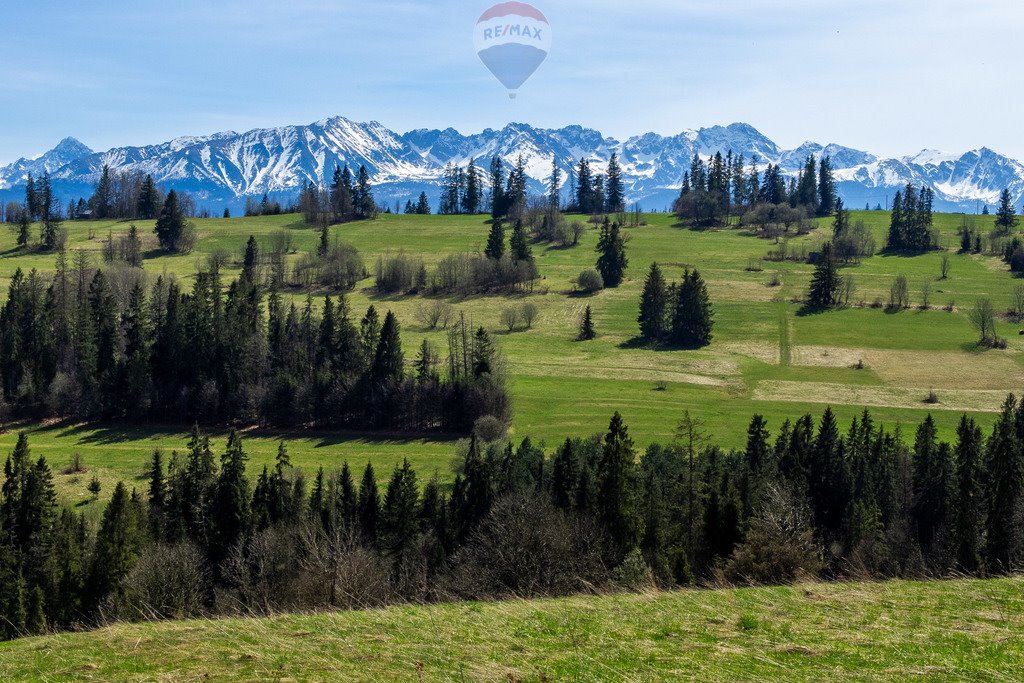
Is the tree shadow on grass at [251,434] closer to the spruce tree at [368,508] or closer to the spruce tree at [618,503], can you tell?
the spruce tree at [368,508]

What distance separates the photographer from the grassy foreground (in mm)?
14703

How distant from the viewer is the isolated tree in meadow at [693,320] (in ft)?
442

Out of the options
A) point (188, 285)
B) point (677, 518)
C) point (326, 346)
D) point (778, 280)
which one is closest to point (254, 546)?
point (677, 518)

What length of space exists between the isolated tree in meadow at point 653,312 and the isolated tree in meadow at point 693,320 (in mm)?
2028

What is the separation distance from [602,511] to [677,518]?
1128 centimetres

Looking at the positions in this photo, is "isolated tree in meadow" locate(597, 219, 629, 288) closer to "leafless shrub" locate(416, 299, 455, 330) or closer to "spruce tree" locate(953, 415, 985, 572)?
"leafless shrub" locate(416, 299, 455, 330)

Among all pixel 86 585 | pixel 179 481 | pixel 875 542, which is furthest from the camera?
pixel 179 481

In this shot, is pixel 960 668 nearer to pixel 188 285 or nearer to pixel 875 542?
pixel 875 542

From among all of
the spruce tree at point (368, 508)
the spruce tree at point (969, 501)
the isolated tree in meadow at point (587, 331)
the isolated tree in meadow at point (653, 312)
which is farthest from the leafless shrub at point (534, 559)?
the isolated tree in meadow at point (653, 312)

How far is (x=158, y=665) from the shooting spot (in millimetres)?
15477

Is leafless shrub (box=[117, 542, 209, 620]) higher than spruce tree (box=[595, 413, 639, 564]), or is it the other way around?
spruce tree (box=[595, 413, 639, 564])

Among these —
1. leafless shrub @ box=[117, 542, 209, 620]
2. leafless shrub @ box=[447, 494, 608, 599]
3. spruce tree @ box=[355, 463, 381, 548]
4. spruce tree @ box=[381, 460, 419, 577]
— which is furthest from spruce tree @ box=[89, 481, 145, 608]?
leafless shrub @ box=[447, 494, 608, 599]

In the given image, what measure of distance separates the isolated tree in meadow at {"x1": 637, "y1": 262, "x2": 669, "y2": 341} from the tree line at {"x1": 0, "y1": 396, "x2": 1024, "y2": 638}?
2253 inches

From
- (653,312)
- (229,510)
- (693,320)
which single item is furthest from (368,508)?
(693,320)
